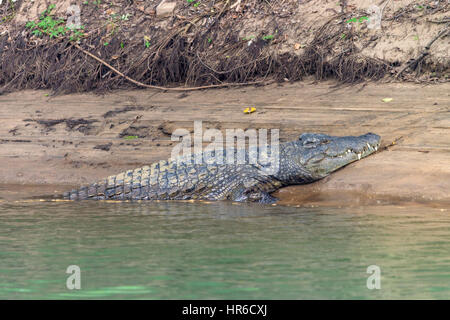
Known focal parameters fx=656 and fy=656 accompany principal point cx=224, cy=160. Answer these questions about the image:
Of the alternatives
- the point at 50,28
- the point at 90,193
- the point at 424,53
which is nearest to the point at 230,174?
the point at 90,193

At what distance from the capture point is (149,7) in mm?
10562

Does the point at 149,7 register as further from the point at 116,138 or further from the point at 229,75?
the point at 116,138

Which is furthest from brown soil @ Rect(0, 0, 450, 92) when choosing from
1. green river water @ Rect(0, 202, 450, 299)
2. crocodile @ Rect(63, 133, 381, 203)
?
green river water @ Rect(0, 202, 450, 299)

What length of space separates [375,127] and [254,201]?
1715 mm

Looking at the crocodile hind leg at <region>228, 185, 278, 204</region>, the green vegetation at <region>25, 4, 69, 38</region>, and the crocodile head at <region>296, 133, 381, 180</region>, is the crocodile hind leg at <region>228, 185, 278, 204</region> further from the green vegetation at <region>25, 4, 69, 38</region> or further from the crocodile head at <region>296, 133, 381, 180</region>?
the green vegetation at <region>25, 4, 69, 38</region>

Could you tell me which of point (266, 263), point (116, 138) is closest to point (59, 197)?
point (116, 138)

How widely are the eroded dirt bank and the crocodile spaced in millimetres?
151

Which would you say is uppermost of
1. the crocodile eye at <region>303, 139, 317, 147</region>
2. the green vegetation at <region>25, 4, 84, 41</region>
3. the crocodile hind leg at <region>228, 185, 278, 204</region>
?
the green vegetation at <region>25, 4, 84, 41</region>

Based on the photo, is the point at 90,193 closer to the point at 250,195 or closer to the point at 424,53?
the point at 250,195

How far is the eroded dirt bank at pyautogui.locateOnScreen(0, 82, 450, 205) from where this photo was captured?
646cm

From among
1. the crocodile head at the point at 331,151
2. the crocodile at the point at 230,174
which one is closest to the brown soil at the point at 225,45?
the crocodile head at the point at 331,151

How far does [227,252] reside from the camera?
4.34m

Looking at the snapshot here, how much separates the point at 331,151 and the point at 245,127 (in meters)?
1.29

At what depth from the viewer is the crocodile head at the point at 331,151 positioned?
6.82m
